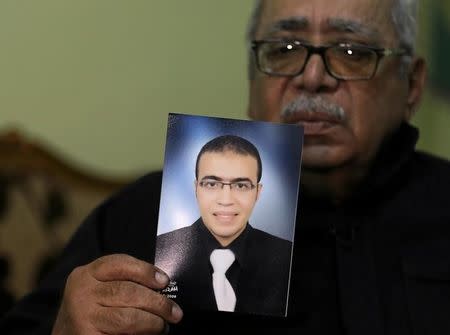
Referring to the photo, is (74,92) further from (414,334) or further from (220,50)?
(414,334)

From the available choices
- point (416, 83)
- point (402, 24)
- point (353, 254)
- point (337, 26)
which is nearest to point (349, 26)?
point (337, 26)

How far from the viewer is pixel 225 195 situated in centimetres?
91

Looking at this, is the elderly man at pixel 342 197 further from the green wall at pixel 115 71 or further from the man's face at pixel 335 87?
the green wall at pixel 115 71

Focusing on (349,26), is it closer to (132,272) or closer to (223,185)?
(223,185)

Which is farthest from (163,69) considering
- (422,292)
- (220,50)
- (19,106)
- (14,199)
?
(422,292)

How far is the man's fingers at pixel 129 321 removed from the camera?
893 mm

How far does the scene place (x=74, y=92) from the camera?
197 centimetres

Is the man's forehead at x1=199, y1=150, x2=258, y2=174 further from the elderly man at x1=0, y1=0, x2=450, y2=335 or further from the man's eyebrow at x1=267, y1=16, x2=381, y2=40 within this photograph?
the man's eyebrow at x1=267, y1=16, x2=381, y2=40

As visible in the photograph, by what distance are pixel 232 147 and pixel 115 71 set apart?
1182 mm

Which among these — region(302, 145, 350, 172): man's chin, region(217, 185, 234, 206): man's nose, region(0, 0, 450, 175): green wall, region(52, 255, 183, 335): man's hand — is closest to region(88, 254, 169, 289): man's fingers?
region(52, 255, 183, 335): man's hand

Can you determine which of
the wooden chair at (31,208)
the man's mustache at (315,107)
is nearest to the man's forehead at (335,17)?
the man's mustache at (315,107)

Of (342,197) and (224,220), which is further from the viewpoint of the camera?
(342,197)

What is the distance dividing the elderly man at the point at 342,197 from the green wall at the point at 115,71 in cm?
69

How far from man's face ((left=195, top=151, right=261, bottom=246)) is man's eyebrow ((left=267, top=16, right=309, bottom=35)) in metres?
0.38
